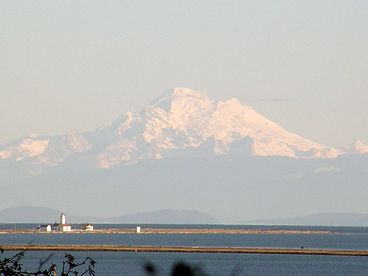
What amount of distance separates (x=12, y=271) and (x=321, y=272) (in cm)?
9871

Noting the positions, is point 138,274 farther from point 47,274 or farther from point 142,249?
point 47,274

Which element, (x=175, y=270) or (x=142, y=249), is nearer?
(x=175, y=270)

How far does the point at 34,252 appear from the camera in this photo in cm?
16612

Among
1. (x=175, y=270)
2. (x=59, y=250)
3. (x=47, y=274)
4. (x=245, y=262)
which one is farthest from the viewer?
(x=59, y=250)

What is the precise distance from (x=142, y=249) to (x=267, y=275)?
4760 centimetres

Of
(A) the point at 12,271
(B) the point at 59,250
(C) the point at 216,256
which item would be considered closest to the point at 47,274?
(A) the point at 12,271

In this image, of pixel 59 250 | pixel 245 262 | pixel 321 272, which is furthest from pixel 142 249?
pixel 321 272

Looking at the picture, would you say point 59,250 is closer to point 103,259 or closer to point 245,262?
point 103,259

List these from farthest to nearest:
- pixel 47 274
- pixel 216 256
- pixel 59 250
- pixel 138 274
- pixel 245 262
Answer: pixel 59 250 < pixel 216 256 < pixel 245 262 < pixel 138 274 < pixel 47 274

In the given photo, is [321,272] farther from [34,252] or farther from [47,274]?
[47,274]

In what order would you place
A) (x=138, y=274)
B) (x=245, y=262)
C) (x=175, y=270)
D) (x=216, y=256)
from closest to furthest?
1. (x=175, y=270)
2. (x=138, y=274)
3. (x=245, y=262)
4. (x=216, y=256)

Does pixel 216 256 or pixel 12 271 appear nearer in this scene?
pixel 12 271

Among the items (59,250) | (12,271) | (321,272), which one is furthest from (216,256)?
(12,271)

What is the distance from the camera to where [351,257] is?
153625mm
